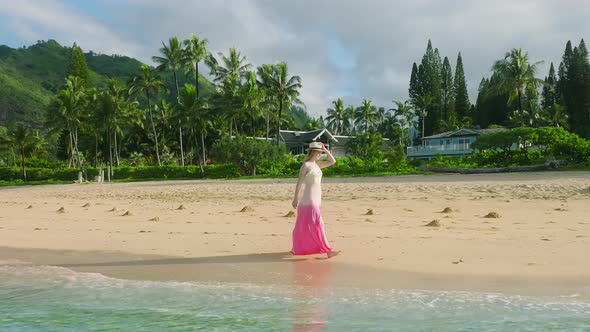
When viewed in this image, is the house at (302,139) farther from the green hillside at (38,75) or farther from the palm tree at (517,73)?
the green hillside at (38,75)

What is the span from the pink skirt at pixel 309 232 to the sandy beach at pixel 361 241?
7.4 inches

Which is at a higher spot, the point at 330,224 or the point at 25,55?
the point at 25,55

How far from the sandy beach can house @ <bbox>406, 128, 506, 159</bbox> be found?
44.2 m

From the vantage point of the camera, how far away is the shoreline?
5797 millimetres

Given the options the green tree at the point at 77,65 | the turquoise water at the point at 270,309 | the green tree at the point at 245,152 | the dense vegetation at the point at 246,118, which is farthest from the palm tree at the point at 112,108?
the turquoise water at the point at 270,309

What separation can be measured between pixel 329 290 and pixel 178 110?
5100 cm

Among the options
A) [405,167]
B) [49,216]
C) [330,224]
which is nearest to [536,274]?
[330,224]

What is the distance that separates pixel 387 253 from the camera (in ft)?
25.5

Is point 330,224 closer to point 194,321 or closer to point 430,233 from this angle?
point 430,233

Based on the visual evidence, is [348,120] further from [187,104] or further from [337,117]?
[187,104]

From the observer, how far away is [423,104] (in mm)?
84062

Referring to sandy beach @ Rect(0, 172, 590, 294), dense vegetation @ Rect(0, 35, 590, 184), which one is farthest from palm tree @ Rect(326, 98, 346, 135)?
sandy beach @ Rect(0, 172, 590, 294)

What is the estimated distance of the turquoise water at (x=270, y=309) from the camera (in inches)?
191

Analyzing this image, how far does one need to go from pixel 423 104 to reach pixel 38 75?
118 meters
